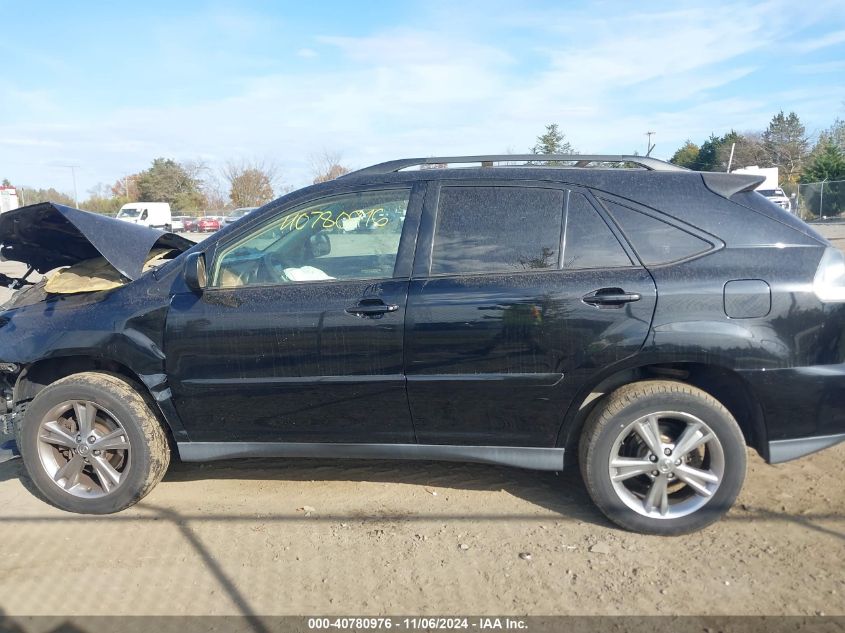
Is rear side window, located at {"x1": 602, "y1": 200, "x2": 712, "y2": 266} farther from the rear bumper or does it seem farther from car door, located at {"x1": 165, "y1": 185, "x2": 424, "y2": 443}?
car door, located at {"x1": 165, "y1": 185, "x2": 424, "y2": 443}

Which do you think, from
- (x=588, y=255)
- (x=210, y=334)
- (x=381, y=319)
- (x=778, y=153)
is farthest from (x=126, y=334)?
(x=778, y=153)

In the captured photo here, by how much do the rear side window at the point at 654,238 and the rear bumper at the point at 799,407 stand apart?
64cm

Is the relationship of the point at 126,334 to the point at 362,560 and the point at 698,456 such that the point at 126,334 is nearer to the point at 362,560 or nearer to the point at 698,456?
the point at 362,560

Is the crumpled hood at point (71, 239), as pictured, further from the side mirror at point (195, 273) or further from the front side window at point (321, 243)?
the front side window at point (321, 243)

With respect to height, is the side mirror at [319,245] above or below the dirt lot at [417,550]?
above

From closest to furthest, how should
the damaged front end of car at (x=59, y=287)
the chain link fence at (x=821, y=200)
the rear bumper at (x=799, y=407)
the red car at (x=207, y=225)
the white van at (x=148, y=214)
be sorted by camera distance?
the rear bumper at (x=799, y=407) → the damaged front end of car at (x=59, y=287) → the chain link fence at (x=821, y=200) → the white van at (x=148, y=214) → the red car at (x=207, y=225)

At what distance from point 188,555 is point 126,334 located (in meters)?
1.21

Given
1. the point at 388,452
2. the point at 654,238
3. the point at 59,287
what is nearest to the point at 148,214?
the point at 59,287

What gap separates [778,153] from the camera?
183ft

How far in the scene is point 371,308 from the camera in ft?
10.4

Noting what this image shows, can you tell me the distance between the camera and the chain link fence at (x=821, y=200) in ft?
107

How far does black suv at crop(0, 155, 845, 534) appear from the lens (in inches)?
118

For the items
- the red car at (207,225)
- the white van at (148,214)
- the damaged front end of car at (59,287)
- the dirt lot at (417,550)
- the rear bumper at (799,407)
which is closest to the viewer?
the dirt lot at (417,550)

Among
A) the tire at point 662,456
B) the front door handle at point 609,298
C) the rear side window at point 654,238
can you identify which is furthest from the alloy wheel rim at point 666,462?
the rear side window at point 654,238
